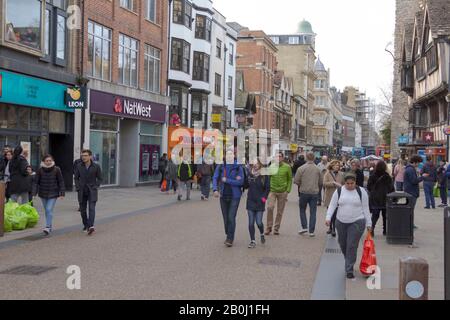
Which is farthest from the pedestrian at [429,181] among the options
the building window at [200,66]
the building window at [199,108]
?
the building window at [200,66]

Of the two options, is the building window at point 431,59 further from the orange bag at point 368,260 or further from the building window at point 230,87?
the orange bag at point 368,260

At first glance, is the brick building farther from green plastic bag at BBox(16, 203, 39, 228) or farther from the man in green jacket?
the man in green jacket

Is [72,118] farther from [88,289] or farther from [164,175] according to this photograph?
[88,289]

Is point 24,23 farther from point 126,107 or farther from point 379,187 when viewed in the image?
point 379,187

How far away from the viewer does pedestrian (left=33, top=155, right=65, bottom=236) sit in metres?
11.8

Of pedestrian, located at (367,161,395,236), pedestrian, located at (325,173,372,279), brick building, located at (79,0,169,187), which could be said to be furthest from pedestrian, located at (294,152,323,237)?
brick building, located at (79,0,169,187)

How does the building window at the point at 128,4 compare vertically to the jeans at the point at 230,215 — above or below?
above

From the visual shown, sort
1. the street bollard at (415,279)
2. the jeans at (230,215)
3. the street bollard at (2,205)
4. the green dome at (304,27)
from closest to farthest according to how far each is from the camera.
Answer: the street bollard at (415,279)
the jeans at (230,215)
the street bollard at (2,205)
the green dome at (304,27)

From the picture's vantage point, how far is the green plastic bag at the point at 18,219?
39.7 ft

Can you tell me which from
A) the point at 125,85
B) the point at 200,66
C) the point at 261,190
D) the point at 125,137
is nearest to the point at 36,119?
the point at 125,85

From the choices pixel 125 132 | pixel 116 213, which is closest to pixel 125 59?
pixel 125 132

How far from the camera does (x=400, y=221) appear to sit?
37.9ft

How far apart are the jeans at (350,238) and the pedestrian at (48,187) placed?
608 cm
